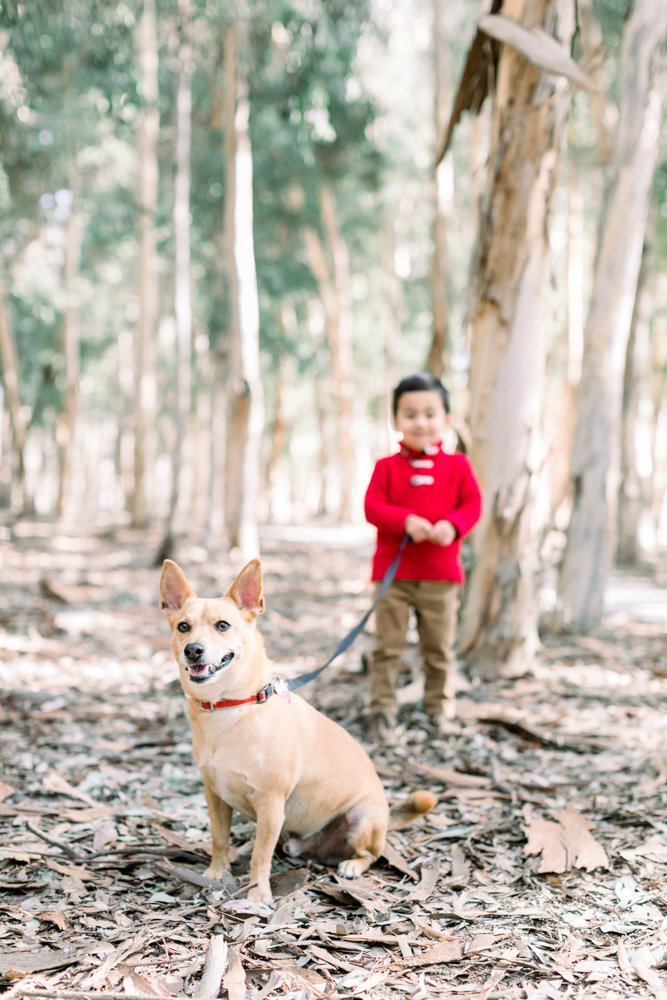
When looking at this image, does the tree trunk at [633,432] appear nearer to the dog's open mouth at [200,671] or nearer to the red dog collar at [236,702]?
the red dog collar at [236,702]

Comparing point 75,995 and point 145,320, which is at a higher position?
point 145,320

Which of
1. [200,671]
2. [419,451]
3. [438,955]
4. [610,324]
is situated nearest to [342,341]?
[610,324]

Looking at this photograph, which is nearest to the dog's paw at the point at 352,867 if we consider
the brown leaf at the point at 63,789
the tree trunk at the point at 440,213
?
the brown leaf at the point at 63,789

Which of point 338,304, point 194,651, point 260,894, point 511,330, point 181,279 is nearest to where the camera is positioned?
point 194,651

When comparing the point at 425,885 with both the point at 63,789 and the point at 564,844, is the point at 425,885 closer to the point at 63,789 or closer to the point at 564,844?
the point at 564,844

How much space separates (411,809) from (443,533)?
164cm

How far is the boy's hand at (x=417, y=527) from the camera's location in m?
4.97

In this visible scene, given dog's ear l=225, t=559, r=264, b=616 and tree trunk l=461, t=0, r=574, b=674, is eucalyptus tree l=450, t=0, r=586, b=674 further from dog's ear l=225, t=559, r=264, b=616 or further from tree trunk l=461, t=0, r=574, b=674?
dog's ear l=225, t=559, r=264, b=616

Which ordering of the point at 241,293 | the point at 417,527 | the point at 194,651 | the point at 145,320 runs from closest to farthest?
the point at 194,651 < the point at 417,527 < the point at 241,293 < the point at 145,320

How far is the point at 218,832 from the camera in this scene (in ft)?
11.5

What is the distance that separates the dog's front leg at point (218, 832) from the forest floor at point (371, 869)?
0.27ft

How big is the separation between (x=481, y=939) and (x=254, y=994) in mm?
851

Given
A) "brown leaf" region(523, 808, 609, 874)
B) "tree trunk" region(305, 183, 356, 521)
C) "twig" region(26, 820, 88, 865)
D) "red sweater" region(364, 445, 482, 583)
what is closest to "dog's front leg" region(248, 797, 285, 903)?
"twig" region(26, 820, 88, 865)

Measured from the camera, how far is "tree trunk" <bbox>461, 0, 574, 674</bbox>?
20.9 ft
